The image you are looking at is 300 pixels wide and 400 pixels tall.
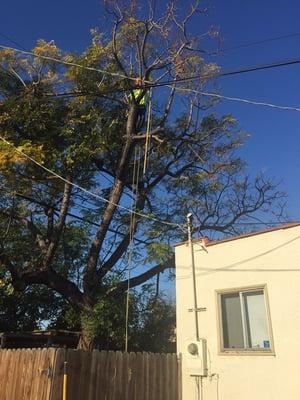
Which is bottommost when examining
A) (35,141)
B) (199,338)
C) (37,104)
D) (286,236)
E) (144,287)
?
(199,338)

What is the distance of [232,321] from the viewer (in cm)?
1120

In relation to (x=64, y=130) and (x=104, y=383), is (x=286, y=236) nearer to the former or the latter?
(x=104, y=383)

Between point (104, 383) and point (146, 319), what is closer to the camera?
point (104, 383)

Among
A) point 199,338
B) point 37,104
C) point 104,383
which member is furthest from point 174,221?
point 104,383

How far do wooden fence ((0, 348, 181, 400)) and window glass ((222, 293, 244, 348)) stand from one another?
154cm

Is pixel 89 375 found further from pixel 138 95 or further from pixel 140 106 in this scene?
pixel 140 106

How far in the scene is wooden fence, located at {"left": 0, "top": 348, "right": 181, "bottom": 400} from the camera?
950 cm

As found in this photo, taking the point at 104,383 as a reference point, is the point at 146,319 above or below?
above

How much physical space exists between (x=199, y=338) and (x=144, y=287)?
33.0 feet

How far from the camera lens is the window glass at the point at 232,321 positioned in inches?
433

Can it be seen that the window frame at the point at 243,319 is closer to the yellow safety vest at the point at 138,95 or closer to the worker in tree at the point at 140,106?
the worker in tree at the point at 140,106

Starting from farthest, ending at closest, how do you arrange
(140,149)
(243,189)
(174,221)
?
(243,189) → (174,221) → (140,149)

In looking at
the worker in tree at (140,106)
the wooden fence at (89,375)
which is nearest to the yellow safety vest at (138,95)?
the worker in tree at (140,106)

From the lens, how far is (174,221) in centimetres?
2298
